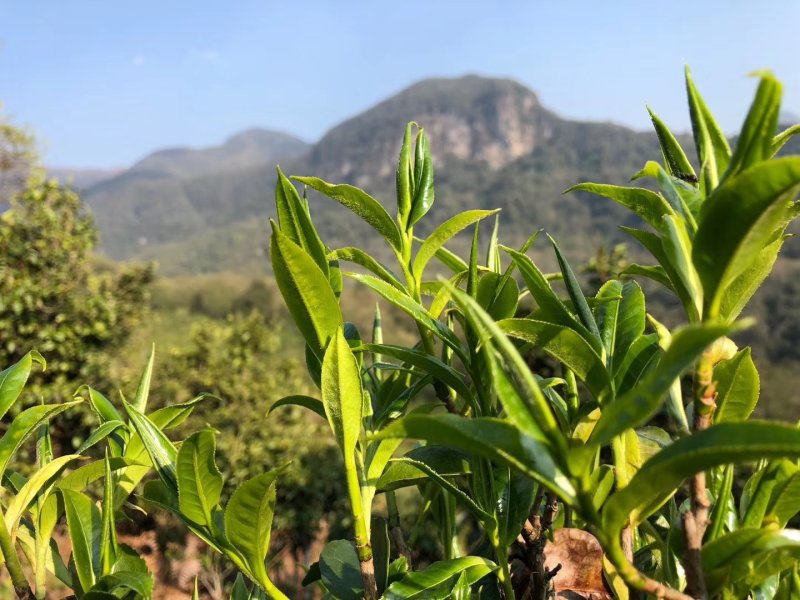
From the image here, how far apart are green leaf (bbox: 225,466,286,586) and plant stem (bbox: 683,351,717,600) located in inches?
16.5

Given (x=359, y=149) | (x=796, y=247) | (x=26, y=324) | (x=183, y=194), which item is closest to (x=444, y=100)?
(x=359, y=149)

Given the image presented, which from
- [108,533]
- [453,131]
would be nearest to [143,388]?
[108,533]

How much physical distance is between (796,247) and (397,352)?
57.9 metres

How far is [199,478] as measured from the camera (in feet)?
2.45

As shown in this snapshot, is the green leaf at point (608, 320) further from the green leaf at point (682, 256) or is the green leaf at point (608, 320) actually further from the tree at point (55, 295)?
the tree at point (55, 295)

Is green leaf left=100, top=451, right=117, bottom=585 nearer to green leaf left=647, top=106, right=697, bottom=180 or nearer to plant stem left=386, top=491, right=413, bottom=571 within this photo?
plant stem left=386, top=491, right=413, bottom=571

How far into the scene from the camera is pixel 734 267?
0.58 m

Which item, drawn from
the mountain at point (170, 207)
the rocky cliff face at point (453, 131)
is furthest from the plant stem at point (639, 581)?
the mountain at point (170, 207)

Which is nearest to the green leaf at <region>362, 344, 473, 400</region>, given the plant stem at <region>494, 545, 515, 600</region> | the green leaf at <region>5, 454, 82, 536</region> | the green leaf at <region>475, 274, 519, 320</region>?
the green leaf at <region>475, 274, 519, 320</region>

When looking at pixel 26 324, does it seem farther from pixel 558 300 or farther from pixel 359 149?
pixel 359 149

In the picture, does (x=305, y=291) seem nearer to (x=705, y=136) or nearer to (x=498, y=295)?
(x=498, y=295)

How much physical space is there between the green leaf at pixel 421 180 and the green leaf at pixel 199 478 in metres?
0.46

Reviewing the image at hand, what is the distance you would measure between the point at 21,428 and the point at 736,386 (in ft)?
3.16

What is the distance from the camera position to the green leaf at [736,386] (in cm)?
79
